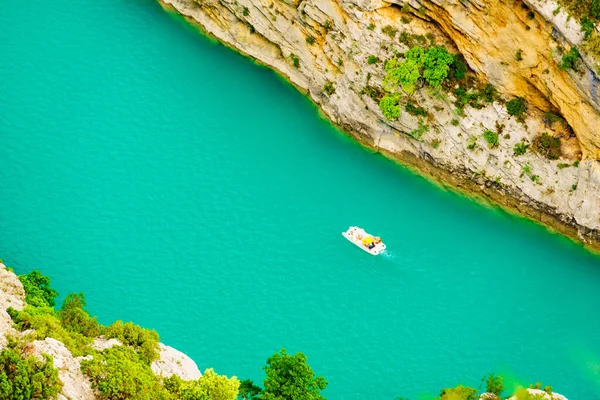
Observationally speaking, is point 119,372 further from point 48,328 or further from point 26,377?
point 26,377

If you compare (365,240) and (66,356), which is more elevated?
(365,240)

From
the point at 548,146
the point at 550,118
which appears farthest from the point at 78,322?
the point at 550,118

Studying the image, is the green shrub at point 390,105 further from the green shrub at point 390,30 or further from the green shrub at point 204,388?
the green shrub at point 204,388

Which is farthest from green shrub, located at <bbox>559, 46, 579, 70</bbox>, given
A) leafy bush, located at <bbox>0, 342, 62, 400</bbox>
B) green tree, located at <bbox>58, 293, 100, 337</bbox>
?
leafy bush, located at <bbox>0, 342, 62, 400</bbox>

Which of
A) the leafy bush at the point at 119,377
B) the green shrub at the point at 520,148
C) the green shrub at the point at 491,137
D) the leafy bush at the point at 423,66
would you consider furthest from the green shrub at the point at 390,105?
the leafy bush at the point at 119,377

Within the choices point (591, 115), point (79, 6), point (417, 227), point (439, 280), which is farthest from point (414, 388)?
point (79, 6)

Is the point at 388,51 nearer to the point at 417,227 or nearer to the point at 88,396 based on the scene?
the point at 417,227
